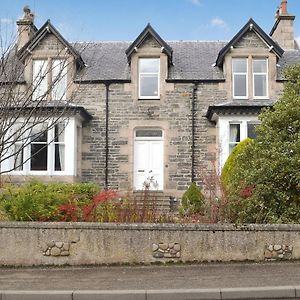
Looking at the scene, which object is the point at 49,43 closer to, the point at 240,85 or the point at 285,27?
the point at 240,85

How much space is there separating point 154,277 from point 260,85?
518 inches

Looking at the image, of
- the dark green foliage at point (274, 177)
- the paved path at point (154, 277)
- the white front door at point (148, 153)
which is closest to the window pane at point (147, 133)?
the white front door at point (148, 153)

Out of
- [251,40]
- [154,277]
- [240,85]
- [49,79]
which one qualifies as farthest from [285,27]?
[154,277]

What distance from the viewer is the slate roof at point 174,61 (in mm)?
20062

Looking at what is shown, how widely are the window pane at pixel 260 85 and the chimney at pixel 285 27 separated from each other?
3.42 metres

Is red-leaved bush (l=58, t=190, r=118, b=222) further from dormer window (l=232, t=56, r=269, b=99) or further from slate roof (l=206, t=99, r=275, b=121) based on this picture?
dormer window (l=232, t=56, r=269, b=99)

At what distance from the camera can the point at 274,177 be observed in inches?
436

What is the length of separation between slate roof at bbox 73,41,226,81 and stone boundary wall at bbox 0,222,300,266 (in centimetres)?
1057

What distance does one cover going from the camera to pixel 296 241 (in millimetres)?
9969

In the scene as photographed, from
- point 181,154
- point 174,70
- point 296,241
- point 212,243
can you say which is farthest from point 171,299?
point 174,70

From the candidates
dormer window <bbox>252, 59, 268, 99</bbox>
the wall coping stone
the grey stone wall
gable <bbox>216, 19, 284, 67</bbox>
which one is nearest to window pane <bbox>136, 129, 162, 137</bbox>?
the grey stone wall

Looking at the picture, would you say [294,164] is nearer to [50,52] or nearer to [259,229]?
[259,229]

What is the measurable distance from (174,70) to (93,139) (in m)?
4.55

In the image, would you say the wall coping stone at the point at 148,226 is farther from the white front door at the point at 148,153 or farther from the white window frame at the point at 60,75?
the white front door at the point at 148,153
